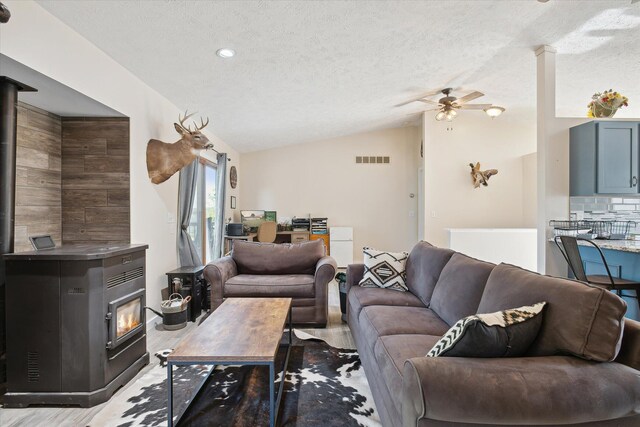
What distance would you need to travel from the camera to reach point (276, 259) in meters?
3.89

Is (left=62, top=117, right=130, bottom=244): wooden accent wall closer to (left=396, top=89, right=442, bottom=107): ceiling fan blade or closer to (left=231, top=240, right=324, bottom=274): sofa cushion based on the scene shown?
(left=231, top=240, right=324, bottom=274): sofa cushion

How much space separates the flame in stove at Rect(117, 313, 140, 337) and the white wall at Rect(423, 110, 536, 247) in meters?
4.97

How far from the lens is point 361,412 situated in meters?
1.91

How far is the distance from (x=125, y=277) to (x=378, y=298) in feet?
6.28

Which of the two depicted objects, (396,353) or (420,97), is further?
(420,97)

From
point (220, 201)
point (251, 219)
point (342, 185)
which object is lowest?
Answer: point (251, 219)

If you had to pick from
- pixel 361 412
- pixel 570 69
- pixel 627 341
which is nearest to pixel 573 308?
pixel 627 341

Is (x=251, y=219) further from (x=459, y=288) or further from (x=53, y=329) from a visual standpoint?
(x=459, y=288)

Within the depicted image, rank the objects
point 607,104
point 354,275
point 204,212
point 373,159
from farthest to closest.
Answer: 1. point 373,159
2. point 204,212
3. point 607,104
4. point 354,275

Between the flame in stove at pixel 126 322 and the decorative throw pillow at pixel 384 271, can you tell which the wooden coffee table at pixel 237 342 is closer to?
the flame in stove at pixel 126 322

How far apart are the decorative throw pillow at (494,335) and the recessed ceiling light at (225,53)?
108 inches

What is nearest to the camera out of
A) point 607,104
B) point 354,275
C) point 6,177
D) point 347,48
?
point 6,177

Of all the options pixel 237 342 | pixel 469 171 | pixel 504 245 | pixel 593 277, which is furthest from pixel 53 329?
pixel 469 171

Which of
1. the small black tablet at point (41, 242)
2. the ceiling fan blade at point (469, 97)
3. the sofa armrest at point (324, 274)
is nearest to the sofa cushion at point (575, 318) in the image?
the sofa armrest at point (324, 274)
